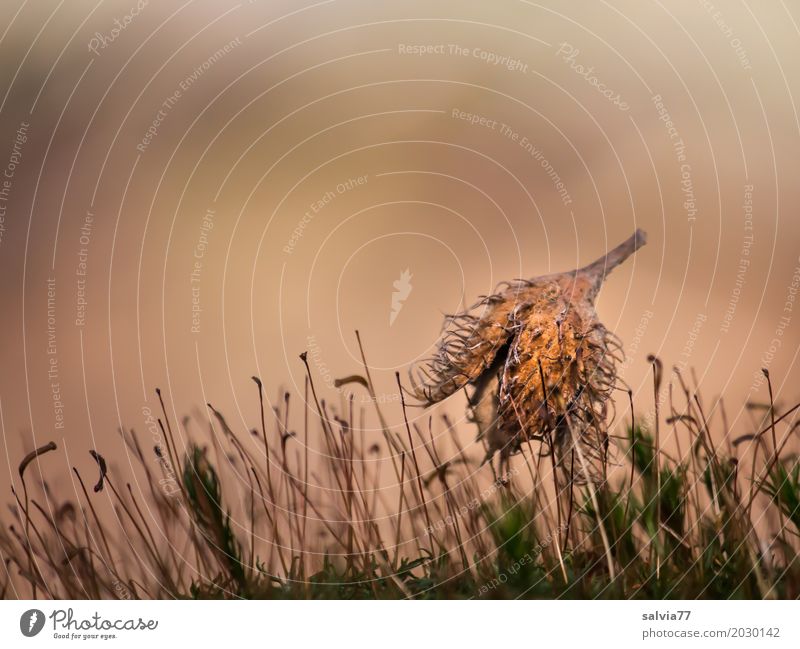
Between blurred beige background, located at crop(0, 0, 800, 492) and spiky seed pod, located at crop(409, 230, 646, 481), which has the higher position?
blurred beige background, located at crop(0, 0, 800, 492)

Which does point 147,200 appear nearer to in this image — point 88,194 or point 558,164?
point 88,194

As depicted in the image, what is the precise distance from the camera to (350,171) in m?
1.41

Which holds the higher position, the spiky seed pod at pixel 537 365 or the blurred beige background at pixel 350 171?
the blurred beige background at pixel 350 171

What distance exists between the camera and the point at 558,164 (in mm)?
1415

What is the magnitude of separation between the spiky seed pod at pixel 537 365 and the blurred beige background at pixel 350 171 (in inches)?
3.2

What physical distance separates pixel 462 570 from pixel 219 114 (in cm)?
91

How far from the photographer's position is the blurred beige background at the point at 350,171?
134 cm

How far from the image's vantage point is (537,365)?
116cm

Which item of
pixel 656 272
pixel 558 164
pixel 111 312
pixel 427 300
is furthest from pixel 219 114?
pixel 656 272

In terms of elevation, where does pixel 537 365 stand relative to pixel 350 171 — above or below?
below

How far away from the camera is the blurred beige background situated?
52.7 inches

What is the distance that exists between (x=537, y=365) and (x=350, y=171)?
519 millimetres

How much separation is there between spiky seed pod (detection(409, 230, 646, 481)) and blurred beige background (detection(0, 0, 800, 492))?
0.27 feet
